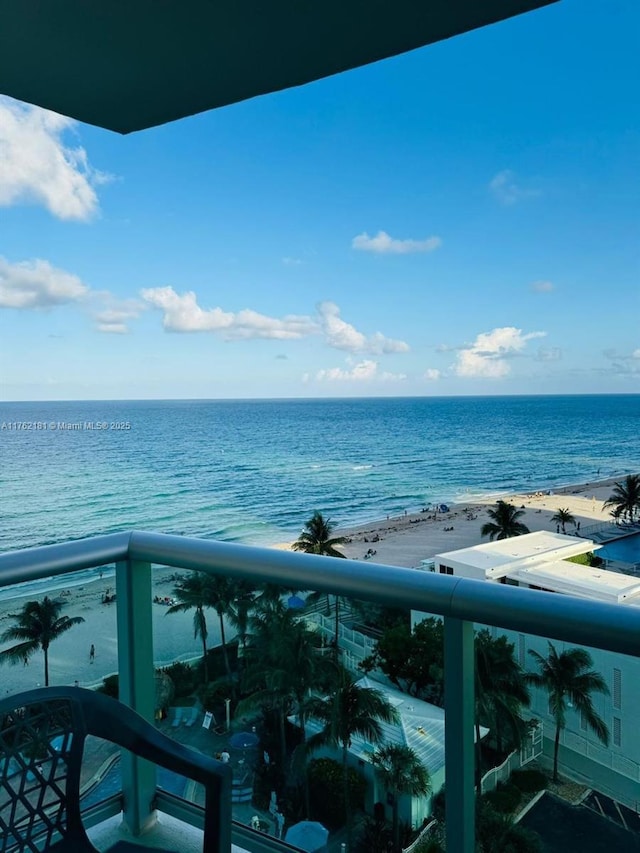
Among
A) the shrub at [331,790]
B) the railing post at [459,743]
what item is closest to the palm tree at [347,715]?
the shrub at [331,790]

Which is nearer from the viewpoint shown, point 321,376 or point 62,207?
point 62,207

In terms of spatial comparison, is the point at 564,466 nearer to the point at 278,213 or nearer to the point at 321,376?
the point at 321,376

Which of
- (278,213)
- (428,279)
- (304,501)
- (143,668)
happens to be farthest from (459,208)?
(143,668)

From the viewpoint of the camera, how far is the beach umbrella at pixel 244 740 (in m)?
1.27

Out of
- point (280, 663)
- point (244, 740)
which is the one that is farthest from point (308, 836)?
point (280, 663)

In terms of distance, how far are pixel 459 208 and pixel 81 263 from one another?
29616mm

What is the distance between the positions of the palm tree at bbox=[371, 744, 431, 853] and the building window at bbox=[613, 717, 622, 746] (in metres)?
0.35

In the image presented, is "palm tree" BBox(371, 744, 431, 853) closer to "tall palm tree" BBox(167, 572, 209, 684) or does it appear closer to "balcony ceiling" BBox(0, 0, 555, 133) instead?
"tall palm tree" BBox(167, 572, 209, 684)

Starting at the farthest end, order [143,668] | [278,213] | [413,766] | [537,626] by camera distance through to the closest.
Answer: [278,213]
[143,668]
[413,766]
[537,626]

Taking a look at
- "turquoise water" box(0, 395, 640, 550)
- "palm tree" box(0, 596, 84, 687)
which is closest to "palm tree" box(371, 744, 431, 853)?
"palm tree" box(0, 596, 84, 687)

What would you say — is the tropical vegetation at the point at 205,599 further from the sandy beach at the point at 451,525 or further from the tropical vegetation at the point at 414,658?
the sandy beach at the point at 451,525

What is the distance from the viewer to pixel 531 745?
1.01 metres

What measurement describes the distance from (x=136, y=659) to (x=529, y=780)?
91 centimetres

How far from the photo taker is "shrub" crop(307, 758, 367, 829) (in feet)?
3.78
